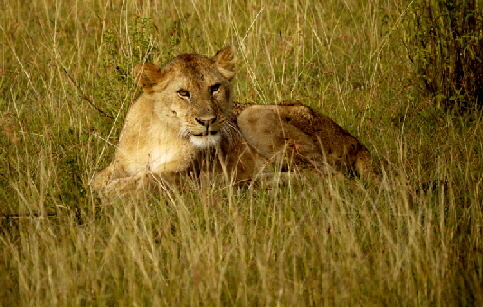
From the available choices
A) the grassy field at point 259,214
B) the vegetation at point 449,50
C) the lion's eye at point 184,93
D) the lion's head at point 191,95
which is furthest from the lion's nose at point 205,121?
the vegetation at point 449,50

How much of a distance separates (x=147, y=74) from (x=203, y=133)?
592 millimetres

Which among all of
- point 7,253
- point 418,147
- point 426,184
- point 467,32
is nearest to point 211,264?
point 7,253

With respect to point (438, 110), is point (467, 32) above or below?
above

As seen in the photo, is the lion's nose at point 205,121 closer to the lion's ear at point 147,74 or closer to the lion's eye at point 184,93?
the lion's eye at point 184,93

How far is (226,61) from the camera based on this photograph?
559cm

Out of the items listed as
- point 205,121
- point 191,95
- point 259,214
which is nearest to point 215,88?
point 191,95

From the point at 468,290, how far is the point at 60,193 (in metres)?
2.32

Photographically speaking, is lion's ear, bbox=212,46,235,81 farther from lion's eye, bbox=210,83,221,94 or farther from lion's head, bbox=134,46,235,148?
lion's eye, bbox=210,83,221,94

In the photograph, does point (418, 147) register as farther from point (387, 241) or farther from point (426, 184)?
point (387, 241)

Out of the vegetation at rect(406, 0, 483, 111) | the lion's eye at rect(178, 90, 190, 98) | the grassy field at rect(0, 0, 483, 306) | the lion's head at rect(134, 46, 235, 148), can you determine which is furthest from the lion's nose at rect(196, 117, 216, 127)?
the vegetation at rect(406, 0, 483, 111)

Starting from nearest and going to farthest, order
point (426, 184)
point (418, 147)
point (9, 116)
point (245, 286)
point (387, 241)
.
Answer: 1. point (245, 286)
2. point (387, 241)
3. point (426, 184)
4. point (418, 147)
5. point (9, 116)

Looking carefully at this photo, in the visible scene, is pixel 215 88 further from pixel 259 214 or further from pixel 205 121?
pixel 259 214

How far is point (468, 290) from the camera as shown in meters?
3.22

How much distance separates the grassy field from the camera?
3.22 m
